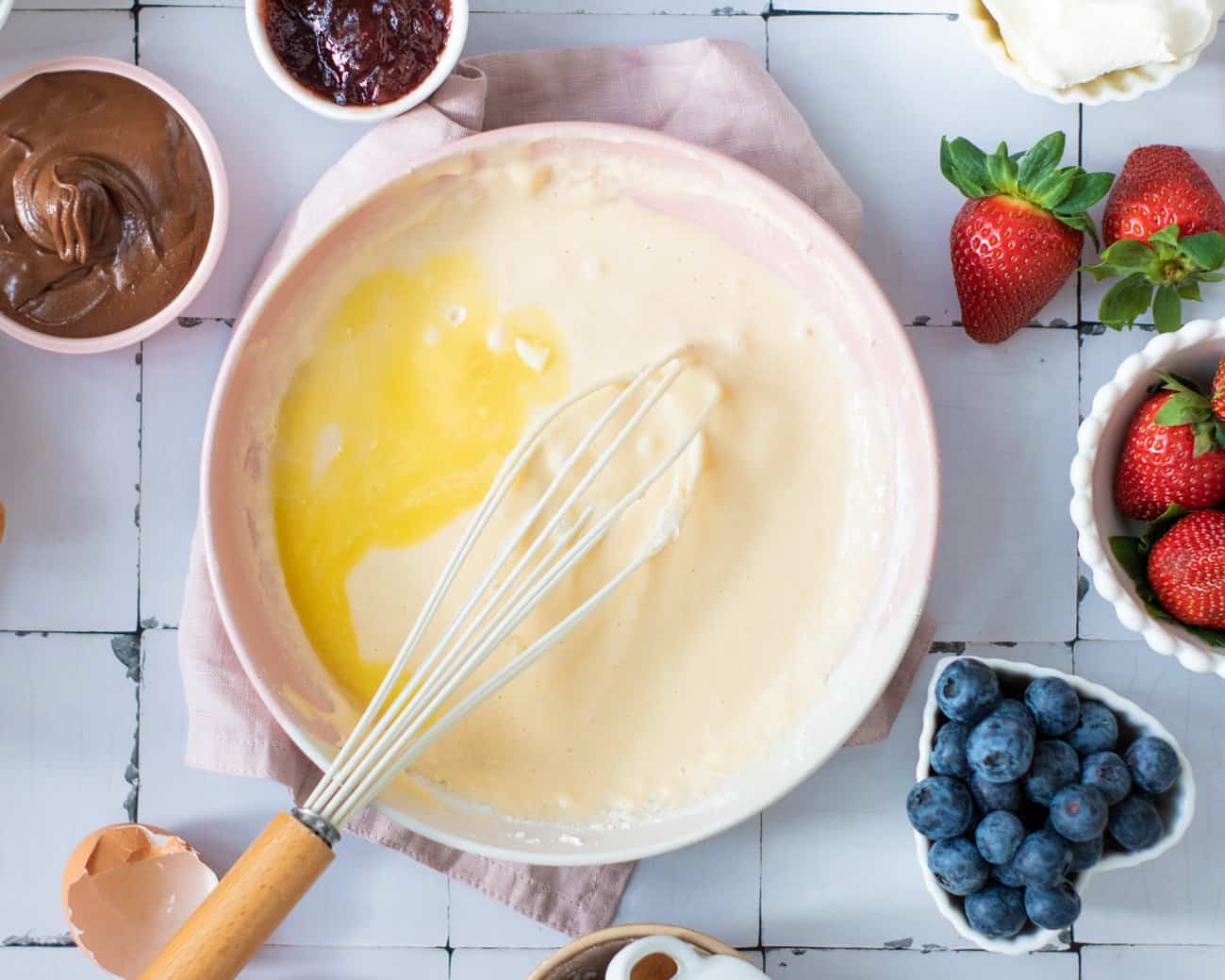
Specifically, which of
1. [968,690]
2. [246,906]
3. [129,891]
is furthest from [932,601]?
[129,891]

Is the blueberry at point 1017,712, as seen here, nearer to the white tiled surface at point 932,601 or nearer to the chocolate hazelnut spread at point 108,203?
the white tiled surface at point 932,601

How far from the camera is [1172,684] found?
1152mm

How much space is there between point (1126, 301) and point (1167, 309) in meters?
0.04

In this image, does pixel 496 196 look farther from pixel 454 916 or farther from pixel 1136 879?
pixel 1136 879

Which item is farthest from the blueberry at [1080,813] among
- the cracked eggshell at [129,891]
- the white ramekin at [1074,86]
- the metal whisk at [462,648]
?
the cracked eggshell at [129,891]

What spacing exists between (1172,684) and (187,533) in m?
0.97

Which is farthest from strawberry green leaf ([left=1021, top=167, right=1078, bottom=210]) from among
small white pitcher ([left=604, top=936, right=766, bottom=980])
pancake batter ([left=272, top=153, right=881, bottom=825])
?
small white pitcher ([left=604, top=936, right=766, bottom=980])

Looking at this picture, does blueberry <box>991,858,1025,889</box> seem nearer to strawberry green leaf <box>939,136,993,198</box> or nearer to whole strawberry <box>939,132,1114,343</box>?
whole strawberry <box>939,132,1114,343</box>

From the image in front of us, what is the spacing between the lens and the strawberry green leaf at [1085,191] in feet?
3.32

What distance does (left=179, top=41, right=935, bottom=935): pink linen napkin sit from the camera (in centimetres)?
108

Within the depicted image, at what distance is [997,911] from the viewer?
3.30 ft

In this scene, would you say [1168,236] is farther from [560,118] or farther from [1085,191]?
[560,118]

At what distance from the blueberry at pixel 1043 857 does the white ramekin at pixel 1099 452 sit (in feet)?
0.62

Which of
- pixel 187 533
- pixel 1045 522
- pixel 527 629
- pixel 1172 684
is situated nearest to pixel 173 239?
pixel 187 533
